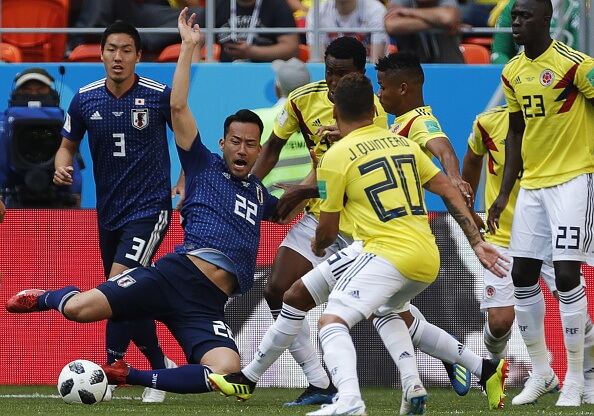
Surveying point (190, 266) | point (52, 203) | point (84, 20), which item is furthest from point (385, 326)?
point (84, 20)

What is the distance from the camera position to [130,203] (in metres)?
7.95

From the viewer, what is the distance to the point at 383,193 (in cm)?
632

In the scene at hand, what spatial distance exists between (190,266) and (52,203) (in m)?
3.16

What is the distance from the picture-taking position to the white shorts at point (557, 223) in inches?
297

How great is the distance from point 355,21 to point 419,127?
4203 millimetres

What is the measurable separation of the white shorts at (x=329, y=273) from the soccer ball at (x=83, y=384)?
1.34 m

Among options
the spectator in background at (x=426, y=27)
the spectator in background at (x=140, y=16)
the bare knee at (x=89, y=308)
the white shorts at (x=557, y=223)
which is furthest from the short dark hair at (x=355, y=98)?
the spectator in background at (x=140, y=16)

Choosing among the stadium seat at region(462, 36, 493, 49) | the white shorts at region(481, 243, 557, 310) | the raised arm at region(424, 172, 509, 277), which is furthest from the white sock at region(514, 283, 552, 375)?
the stadium seat at region(462, 36, 493, 49)

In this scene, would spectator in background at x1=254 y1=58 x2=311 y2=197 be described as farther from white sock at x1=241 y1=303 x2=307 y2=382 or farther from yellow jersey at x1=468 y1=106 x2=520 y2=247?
white sock at x1=241 y1=303 x2=307 y2=382

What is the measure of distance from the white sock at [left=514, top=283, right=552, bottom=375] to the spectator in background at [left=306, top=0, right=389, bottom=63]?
3.99m

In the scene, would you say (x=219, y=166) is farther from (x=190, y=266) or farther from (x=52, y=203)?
(x=52, y=203)

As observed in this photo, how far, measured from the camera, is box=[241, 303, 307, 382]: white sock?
23.0ft

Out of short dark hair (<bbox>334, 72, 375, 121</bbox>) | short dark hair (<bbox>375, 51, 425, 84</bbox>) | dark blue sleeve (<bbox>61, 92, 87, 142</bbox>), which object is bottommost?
dark blue sleeve (<bbox>61, 92, 87, 142</bbox>)

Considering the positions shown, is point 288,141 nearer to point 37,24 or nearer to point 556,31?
point 556,31
